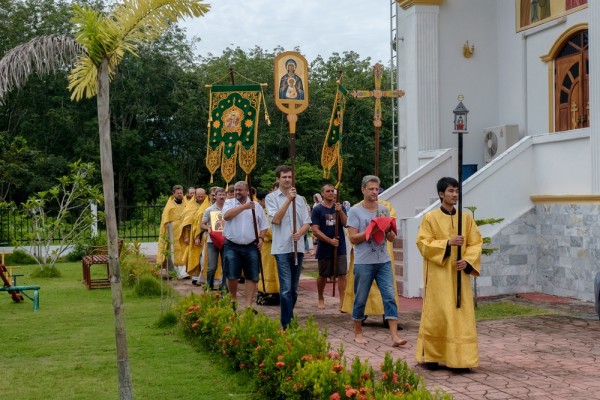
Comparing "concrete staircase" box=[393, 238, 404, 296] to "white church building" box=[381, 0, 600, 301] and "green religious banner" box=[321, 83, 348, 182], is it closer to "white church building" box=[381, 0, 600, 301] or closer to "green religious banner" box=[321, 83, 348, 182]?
"white church building" box=[381, 0, 600, 301]

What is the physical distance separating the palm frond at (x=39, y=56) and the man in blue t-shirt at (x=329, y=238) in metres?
4.09

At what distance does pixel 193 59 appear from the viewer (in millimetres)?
45062

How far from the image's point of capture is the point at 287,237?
1059cm

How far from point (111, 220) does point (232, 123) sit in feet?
20.7

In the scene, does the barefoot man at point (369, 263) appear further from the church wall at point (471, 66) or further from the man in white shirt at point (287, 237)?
the church wall at point (471, 66)

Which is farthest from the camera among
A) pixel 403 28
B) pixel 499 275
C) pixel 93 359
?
pixel 403 28

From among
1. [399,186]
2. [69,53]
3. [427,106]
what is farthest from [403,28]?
[69,53]

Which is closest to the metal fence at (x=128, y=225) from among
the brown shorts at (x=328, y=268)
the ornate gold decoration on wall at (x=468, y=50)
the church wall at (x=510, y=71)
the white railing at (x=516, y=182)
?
the ornate gold decoration on wall at (x=468, y=50)

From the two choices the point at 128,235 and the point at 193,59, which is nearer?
the point at 128,235

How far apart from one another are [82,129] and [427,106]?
27090mm

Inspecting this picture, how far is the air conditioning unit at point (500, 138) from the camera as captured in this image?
56.3 feet

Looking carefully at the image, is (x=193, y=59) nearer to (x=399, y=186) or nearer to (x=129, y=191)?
(x=129, y=191)

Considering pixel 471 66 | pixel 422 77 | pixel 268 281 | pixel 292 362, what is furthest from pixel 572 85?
pixel 292 362

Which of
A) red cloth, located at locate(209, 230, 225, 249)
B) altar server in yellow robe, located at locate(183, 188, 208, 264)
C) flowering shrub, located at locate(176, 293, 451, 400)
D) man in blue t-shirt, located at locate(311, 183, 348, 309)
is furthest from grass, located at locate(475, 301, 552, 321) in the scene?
altar server in yellow robe, located at locate(183, 188, 208, 264)
